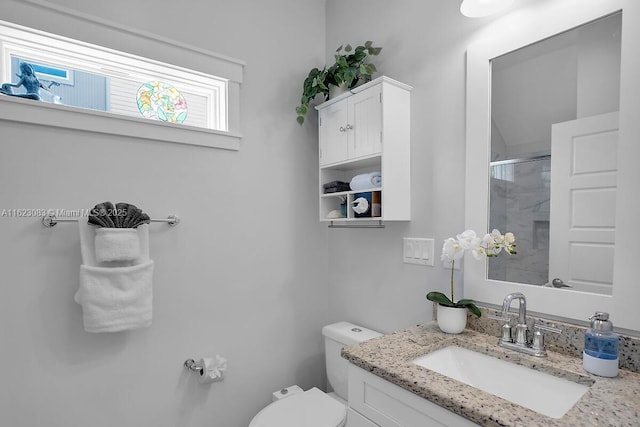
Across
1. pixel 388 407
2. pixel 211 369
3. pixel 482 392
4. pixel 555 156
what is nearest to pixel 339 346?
pixel 211 369

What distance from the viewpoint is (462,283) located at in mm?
1323

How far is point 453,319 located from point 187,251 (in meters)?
1.21

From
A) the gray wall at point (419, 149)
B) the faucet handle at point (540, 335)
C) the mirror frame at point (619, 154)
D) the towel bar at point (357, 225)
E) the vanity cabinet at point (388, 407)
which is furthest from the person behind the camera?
the towel bar at point (357, 225)

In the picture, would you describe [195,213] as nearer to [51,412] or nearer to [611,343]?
[51,412]

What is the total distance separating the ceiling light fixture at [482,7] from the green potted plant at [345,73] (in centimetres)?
49

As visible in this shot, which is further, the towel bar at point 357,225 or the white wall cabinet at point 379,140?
the towel bar at point 357,225

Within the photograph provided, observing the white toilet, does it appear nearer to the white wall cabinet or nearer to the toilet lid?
the toilet lid

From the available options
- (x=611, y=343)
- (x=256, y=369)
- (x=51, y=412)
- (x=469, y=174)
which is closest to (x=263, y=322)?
(x=256, y=369)

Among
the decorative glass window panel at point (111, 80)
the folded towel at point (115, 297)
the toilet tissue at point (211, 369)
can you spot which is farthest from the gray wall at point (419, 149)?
the folded towel at point (115, 297)

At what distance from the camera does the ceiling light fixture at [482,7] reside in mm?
1135

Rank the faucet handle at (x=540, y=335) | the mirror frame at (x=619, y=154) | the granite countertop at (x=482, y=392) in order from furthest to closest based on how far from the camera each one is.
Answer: the faucet handle at (x=540, y=335) < the mirror frame at (x=619, y=154) < the granite countertop at (x=482, y=392)

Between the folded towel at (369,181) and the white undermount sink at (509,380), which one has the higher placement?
the folded towel at (369,181)

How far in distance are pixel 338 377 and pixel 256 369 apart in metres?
0.45

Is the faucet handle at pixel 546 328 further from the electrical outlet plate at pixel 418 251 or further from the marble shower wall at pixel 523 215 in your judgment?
the electrical outlet plate at pixel 418 251
